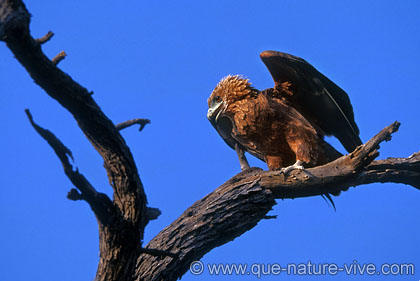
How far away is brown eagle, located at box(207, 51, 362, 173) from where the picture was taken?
3477 millimetres

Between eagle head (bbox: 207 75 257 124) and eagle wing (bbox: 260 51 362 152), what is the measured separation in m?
0.29

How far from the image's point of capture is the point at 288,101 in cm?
369

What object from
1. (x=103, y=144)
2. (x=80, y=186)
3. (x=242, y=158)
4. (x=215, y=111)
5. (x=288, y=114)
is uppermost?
(x=215, y=111)

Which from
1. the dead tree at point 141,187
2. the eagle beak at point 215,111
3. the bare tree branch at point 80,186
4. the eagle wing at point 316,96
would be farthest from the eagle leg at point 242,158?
the bare tree branch at point 80,186

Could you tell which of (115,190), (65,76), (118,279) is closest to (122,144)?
(115,190)

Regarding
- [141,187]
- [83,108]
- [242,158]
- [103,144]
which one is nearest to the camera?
[83,108]

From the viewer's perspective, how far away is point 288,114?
3.62 metres

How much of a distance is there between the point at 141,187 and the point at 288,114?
172 centimetres

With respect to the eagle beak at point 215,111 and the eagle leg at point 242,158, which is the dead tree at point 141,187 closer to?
the eagle leg at point 242,158

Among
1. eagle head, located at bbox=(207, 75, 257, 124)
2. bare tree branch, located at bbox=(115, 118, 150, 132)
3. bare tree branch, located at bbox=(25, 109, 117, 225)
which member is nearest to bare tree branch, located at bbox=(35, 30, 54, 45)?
bare tree branch, located at bbox=(25, 109, 117, 225)

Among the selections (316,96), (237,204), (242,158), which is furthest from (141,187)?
(316,96)

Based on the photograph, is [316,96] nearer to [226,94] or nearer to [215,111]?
[226,94]

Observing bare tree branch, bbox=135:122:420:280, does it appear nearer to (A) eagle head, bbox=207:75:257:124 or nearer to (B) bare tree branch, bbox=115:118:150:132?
(A) eagle head, bbox=207:75:257:124

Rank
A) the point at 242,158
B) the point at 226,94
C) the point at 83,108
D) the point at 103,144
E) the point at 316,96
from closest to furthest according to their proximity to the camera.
A: the point at 83,108
the point at 103,144
the point at 316,96
the point at 242,158
the point at 226,94
